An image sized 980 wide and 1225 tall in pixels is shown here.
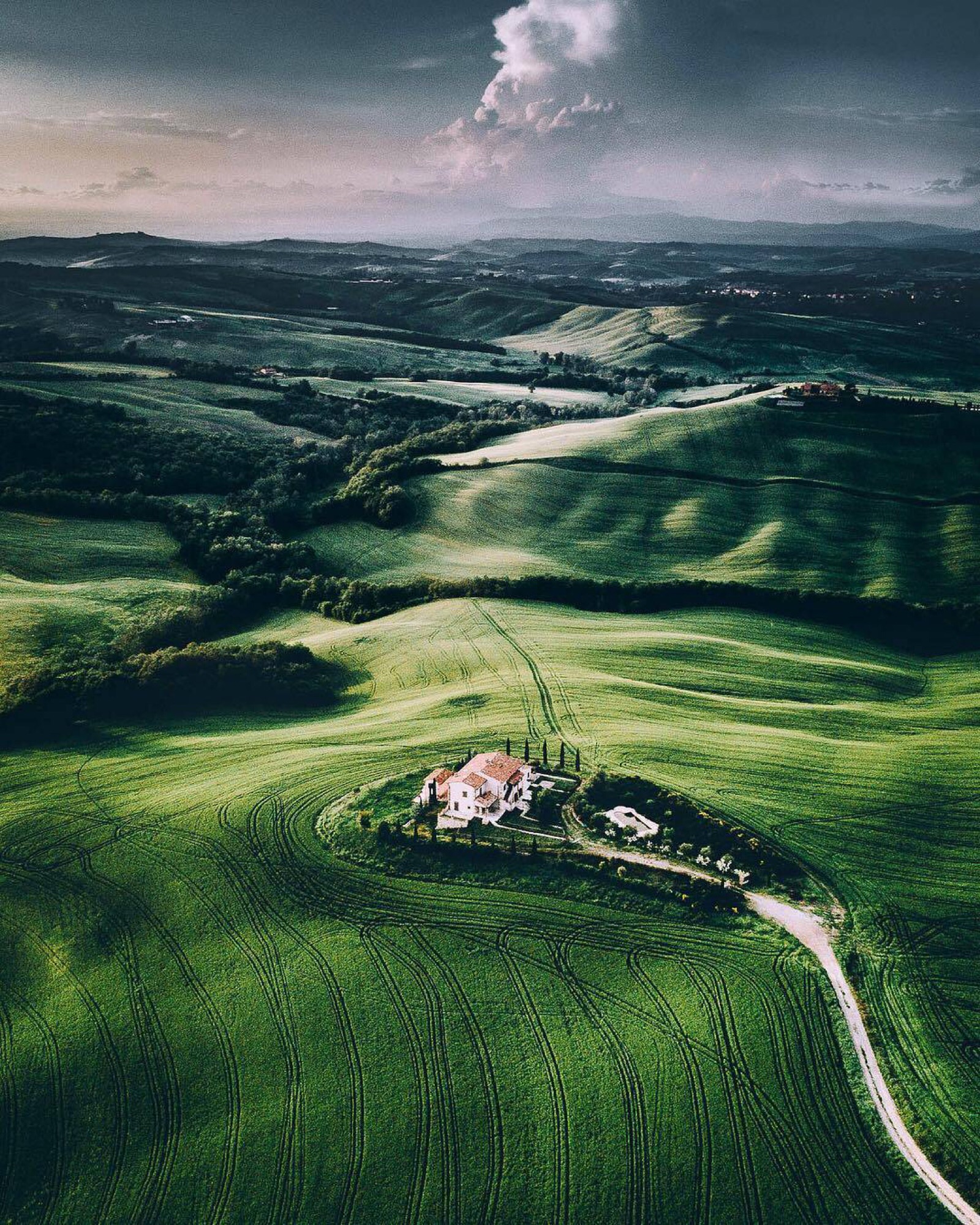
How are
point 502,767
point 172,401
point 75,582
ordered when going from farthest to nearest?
point 172,401
point 75,582
point 502,767

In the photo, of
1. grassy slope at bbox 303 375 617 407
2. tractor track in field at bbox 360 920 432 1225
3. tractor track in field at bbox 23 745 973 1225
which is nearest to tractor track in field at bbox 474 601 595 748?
tractor track in field at bbox 23 745 973 1225

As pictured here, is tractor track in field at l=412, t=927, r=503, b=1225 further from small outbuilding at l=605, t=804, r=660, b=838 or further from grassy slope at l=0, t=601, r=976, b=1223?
small outbuilding at l=605, t=804, r=660, b=838

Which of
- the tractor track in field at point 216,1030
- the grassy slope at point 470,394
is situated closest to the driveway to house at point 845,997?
the tractor track in field at point 216,1030

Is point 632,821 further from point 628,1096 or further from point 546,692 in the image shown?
point 546,692

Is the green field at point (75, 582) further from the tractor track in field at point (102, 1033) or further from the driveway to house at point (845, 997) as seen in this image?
the driveway to house at point (845, 997)

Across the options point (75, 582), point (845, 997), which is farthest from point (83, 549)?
point (845, 997)

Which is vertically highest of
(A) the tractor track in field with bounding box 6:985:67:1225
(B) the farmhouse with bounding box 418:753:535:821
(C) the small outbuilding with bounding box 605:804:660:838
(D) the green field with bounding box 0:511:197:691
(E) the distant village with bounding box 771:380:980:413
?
(E) the distant village with bounding box 771:380:980:413

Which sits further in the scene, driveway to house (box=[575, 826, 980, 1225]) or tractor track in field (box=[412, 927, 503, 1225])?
tractor track in field (box=[412, 927, 503, 1225])
